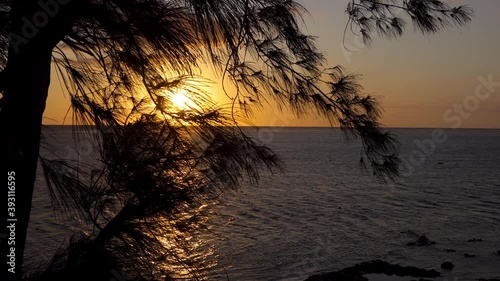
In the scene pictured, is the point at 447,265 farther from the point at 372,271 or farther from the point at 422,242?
→ the point at 422,242

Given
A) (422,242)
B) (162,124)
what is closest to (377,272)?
(422,242)

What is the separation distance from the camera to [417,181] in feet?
116

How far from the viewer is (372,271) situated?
39.6ft

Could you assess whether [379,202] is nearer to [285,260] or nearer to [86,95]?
[285,260]

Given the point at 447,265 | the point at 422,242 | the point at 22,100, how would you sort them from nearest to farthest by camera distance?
the point at 22,100, the point at 447,265, the point at 422,242

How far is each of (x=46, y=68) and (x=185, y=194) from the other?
85 cm

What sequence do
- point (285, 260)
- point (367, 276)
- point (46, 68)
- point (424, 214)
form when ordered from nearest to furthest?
1. point (46, 68)
2. point (367, 276)
3. point (285, 260)
4. point (424, 214)

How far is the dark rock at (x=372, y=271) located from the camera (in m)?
11.2

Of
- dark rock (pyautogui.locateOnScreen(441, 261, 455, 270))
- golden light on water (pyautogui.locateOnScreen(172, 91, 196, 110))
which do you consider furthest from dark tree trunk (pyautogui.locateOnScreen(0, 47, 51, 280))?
dark rock (pyautogui.locateOnScreen(441, 261, 455, 270))

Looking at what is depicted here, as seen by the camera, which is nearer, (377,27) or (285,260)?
(377,27)

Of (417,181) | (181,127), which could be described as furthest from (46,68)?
(417,181)

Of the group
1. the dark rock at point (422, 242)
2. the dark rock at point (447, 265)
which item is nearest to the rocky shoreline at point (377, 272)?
the dark rock at point (447, 265)

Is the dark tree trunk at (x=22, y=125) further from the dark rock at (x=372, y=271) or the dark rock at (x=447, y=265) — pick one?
the dark rock at (x=447, y=265)

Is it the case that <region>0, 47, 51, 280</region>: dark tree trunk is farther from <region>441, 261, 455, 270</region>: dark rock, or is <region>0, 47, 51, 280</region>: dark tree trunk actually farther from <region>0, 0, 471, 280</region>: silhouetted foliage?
<region>441, 261, 455, 270</region>: dark rock
